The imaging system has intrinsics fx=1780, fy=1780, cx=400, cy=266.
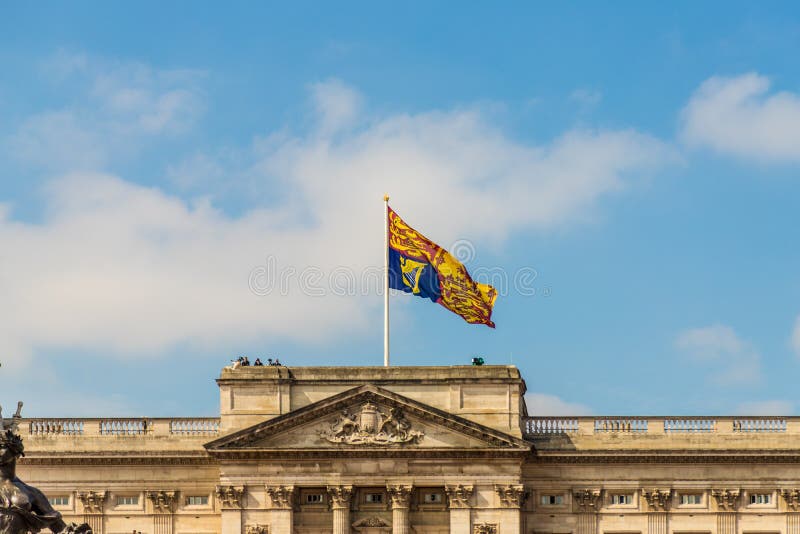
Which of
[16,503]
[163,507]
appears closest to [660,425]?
[163,507]

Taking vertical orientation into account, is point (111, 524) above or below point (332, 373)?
below

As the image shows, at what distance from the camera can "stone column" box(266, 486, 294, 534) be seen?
94250mm

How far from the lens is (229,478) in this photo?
94.6 m

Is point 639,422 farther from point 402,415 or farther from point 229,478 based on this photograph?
point 229,478

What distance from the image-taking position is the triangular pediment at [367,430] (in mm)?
94000

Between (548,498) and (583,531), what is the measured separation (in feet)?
8.45

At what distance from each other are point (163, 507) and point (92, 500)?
3.88m

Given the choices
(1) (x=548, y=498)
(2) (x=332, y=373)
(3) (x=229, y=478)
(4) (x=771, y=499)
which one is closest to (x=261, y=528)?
(3) (x=229, y=478)

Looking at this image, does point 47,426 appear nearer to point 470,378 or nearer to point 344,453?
point 344,453

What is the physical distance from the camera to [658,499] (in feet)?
315

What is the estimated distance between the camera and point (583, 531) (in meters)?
95.9

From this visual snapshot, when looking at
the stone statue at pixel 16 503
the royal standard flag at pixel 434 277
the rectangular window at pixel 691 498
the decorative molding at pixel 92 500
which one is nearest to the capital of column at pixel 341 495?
the royal standard flag at pixel 434 277

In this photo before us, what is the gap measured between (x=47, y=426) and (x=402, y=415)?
19.7 metres

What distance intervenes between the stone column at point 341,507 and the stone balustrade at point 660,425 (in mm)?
10452
